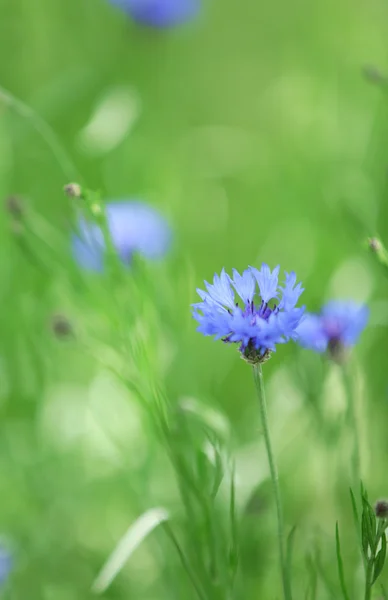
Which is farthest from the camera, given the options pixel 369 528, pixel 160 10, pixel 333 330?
pixel 160 10

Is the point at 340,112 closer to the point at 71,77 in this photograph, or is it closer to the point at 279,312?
the point at 71,77

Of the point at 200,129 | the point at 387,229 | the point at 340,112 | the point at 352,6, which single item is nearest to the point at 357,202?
the point at 387,229

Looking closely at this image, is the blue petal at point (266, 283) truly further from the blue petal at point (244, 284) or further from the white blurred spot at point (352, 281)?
the white blurred spot at point (352, 281)

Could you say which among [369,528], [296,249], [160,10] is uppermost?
[160,10]

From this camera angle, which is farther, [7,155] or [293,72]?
[293,72]

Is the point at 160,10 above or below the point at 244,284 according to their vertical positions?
above

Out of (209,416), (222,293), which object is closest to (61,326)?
(209,416)

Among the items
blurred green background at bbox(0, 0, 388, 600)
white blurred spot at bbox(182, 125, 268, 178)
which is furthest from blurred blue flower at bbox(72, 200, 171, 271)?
white blurred spot at bbox(182, 125, 268, 178)

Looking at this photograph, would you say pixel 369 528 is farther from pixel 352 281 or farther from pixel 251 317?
pixel 352 281
